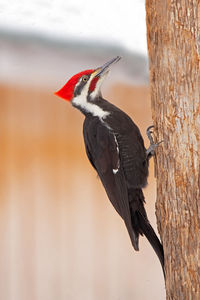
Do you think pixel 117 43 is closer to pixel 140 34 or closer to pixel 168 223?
pixel 140 34

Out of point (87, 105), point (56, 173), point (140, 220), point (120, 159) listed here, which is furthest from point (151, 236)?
point (56, 173)

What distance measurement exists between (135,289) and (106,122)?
60.5 inches

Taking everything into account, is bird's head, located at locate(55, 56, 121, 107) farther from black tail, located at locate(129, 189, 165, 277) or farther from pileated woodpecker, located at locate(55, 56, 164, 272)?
black tail, located at locate(129, 189, 165, 277)

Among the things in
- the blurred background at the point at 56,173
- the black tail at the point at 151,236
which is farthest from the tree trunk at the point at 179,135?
the blurred background at the point at 56,173

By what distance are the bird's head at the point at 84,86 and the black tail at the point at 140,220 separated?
445mm

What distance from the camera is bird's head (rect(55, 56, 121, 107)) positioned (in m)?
1.83

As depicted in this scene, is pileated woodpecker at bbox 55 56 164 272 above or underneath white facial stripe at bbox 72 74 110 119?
underneath

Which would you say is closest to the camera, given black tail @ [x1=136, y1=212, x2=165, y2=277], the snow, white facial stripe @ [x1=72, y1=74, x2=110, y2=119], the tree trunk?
the tree trunk

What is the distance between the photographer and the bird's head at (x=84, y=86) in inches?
71.9

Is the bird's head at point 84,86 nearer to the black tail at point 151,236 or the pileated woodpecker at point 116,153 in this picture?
the pileated woodpecker at point 116,153

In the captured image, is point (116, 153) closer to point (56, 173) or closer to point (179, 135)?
point (179, 135)

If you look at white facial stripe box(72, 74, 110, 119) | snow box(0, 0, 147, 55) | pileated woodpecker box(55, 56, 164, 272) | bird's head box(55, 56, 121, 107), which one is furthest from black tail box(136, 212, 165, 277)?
snow box(0, 0, 147, 55)

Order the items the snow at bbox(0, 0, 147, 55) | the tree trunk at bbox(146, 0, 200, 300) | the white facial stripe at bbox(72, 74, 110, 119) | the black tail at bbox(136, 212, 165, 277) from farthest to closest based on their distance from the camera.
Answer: the snow at bbox(0, 0, 147, 55) → the white facial stripe at bbox(72, 74, 110, 119) → the black tail at bbox(136, 212, 165, 277) → the tree trunk at bbox(146, 0, 200, 300)

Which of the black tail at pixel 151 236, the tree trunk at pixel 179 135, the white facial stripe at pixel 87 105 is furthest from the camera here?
the white facial stripe at pixel 87 105
